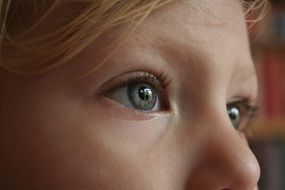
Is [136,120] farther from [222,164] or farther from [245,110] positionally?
[245,110]

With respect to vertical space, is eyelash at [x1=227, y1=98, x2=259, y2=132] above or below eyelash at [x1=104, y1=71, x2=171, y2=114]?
above

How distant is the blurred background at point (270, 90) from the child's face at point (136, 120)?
3.35 feet

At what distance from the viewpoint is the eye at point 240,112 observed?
31.9 inches

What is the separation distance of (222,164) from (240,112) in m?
0.24

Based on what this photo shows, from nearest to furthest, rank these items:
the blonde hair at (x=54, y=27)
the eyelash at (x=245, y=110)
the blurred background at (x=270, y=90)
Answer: the blonde hair at (x=54, y=27)
the eyelash at (x=245, y=110)
the blurred background at (x=270, y=90)

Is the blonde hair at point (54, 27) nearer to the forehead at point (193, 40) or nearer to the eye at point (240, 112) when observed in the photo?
the forehead at point (193, 40)

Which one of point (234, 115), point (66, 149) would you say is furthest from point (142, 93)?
point (234, 115)

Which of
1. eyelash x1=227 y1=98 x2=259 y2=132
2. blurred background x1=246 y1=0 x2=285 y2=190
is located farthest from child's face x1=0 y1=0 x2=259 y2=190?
blurred background x1=246 y1=0 x2=285 y2=190

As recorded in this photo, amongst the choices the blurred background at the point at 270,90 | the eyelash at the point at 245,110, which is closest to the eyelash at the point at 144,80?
the eyelash at the point at 245,110

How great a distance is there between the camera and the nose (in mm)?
624

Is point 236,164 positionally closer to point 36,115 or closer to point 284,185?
point 36,115

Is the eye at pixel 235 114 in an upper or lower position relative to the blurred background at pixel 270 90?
lower

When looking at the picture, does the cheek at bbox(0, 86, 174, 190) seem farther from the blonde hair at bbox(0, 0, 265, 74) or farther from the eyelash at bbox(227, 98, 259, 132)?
the eyelash at bbox(227, 98, 259, 132)

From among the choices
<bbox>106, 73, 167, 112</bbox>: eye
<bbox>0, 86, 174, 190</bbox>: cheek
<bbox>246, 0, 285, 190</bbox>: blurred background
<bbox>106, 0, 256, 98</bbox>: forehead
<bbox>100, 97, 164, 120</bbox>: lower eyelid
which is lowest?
<bbox>0, 86, 174, 190</bbox>: cheek
